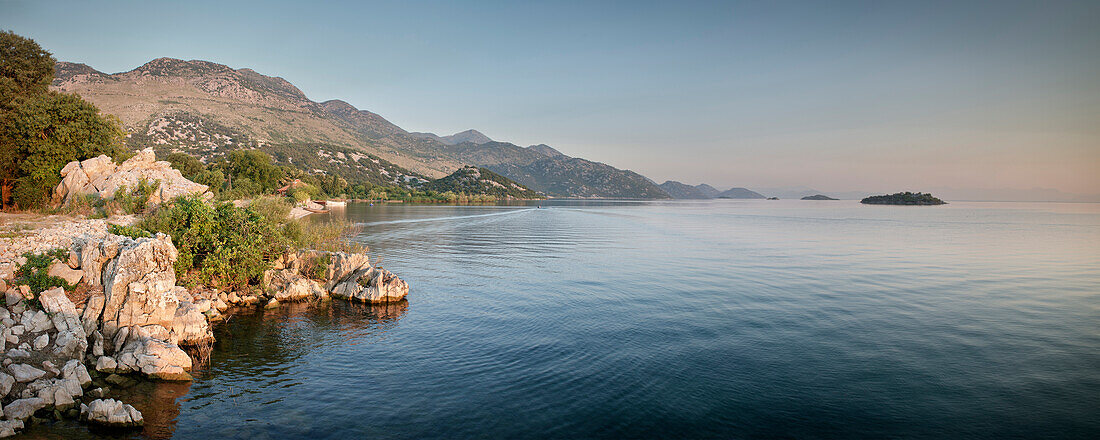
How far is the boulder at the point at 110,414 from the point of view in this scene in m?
9.23

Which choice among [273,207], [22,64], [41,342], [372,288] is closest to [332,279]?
[372,288]

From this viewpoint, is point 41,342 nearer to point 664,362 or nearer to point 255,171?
point 664,362

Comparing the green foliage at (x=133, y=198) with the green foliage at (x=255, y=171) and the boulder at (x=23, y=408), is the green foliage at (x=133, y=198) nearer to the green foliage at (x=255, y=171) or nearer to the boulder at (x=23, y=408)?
the boulder at (x=23, y=408)

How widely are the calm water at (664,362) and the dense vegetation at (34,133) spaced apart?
25.7m

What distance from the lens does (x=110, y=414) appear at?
9258 millimetres

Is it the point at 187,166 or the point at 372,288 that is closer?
the point at 372,288

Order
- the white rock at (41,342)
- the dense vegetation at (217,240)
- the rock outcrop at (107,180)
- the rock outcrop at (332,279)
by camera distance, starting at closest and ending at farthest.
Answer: the white rock at (41,342)
the dense vegetation at (217,240)
the rock outcrop at (332,279)
the rock outcrop at (107,180)

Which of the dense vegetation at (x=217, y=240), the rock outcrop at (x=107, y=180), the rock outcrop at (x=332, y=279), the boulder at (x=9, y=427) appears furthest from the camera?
the rock outcrop at (x=107, y=180)

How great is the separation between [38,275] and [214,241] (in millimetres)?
5364

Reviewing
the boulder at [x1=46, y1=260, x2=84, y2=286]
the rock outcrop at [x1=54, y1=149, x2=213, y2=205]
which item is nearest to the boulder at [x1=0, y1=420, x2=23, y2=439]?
the boulder at [x1=46, y1=260, x2=84, y2=286]

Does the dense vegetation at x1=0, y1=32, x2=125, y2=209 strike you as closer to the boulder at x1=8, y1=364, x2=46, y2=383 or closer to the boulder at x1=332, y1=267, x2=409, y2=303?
the boulder at x1=332, y1=267, x2=409, y2=303

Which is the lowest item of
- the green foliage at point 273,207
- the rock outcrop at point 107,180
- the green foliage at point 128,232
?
the green foliage at point 128,232

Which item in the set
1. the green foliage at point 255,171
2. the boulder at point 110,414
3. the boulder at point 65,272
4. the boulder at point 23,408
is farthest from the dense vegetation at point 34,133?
the green foliage at point 255,171

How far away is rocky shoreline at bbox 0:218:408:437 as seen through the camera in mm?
9578
